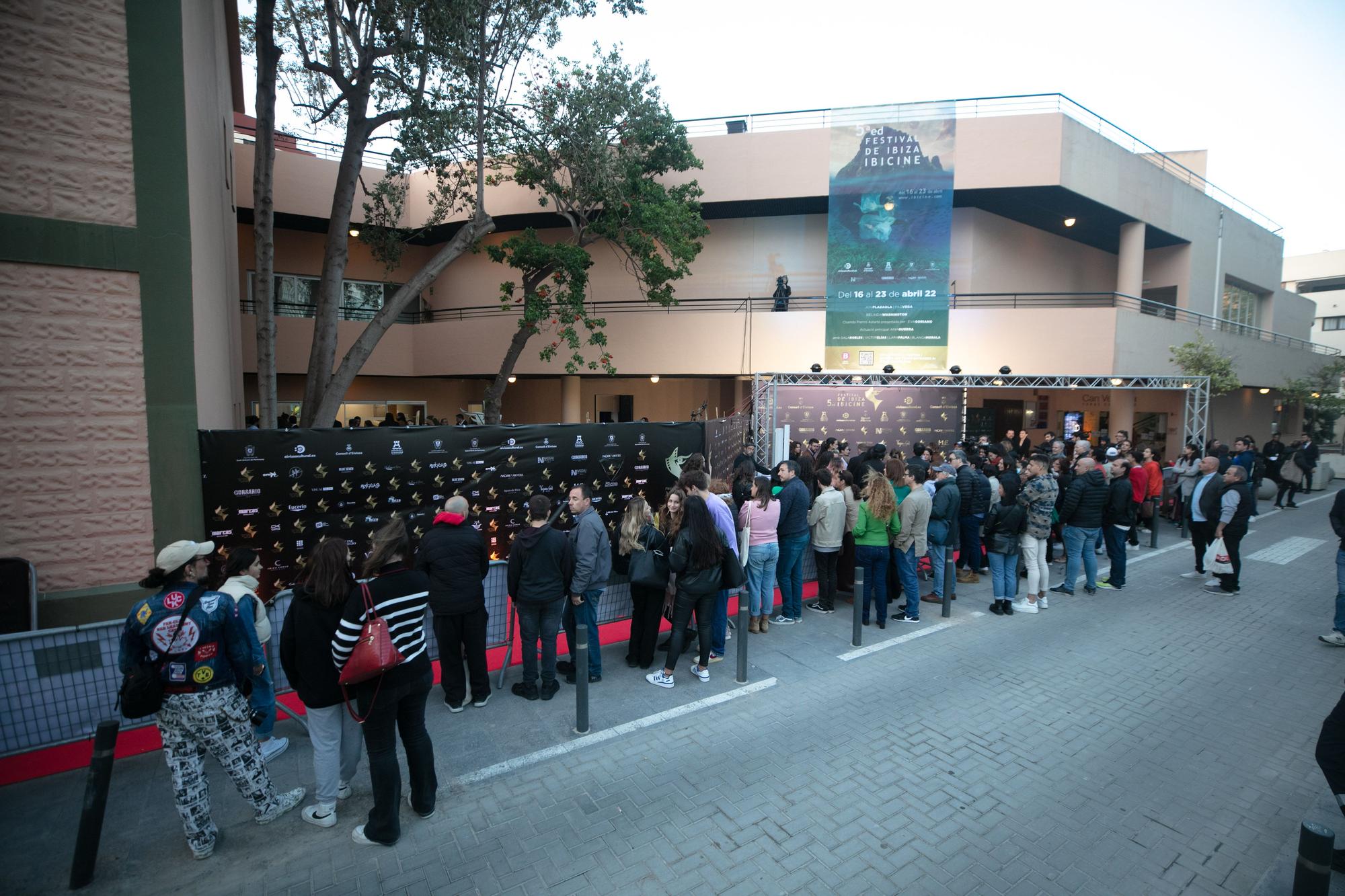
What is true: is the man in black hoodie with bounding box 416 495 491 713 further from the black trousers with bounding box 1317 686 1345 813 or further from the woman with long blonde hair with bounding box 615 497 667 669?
the black trousers with bounding box 1317 686 1345 813

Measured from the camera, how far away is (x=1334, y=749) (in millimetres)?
3773

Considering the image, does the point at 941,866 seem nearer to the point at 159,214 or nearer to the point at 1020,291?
the point at 159,214

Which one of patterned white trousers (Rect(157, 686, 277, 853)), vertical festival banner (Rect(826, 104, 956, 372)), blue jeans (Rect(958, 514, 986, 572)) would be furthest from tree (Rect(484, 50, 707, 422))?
patterned white trousers (Rect(157, 686, 277, 853))

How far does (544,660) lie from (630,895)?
2.61 m

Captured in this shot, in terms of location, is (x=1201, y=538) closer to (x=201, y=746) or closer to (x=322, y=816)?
(x=322, y=816)

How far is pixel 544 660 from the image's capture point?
602 cm

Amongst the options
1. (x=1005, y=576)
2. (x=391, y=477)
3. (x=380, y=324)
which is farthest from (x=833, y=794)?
(x=380, y=324)

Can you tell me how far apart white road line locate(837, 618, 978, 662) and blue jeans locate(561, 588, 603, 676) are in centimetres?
266

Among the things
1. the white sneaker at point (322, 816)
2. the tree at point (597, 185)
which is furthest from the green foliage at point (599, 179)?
the white sneaker at point (322, 816)

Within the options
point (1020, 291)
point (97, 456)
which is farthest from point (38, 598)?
point (1020, 291)

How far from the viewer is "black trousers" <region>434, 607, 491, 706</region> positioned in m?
5.60

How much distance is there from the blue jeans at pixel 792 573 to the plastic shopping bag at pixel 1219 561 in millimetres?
6576

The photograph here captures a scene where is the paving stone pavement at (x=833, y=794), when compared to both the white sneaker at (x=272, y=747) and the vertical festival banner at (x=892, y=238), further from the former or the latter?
the vertical festival banner at (x=892, y=238)

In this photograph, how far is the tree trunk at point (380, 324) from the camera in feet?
41.4
